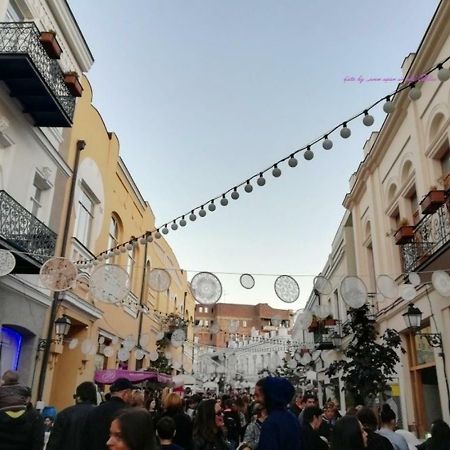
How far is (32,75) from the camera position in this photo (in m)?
10.7

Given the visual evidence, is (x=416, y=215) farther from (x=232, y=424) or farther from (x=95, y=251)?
(x=95, y=251)

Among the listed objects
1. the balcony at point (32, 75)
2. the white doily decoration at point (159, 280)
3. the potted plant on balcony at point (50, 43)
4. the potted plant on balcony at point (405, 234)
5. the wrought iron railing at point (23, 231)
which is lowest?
the white doily decoration at point (159, 280)

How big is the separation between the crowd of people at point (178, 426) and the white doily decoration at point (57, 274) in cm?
450

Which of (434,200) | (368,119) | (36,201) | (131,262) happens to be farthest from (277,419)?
(131,262)

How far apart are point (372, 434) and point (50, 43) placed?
35.6 ft

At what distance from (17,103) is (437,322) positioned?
11.8m

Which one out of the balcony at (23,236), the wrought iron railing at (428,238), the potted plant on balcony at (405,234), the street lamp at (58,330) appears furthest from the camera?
the street lamp at (58,330)

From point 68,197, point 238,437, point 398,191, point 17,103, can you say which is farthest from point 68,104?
point 398,191

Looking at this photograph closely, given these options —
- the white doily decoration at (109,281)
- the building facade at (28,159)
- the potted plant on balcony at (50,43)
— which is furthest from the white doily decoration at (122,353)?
the potted plant on balcony at (50,43)

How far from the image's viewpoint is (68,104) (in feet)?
42.1

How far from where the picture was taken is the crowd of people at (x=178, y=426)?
3451mm

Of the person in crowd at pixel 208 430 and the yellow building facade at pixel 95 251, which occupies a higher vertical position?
the yellow building facade at pixel 95 251

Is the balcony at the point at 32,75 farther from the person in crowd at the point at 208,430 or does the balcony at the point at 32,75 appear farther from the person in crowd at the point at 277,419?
the person in crowd at the point at 277,419

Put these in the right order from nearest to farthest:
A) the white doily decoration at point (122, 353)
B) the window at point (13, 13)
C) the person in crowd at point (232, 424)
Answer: the person in crowd at point (232, 424) < the window at point (13, 13) < the white doily decoration at point (122, 353)
